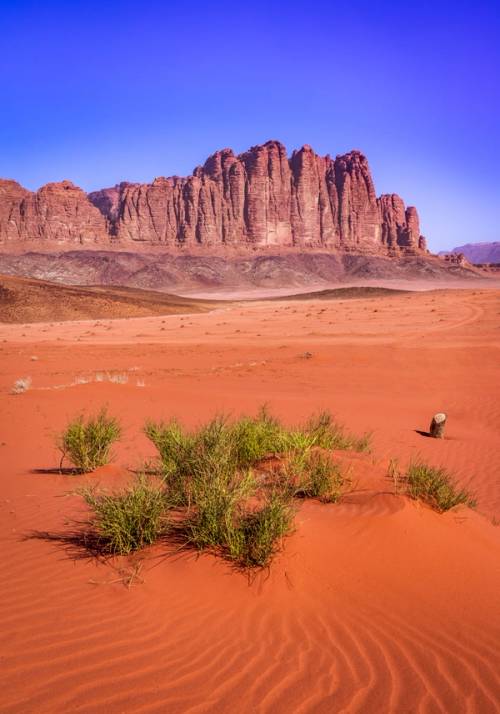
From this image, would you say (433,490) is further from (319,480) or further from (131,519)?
(131,519)

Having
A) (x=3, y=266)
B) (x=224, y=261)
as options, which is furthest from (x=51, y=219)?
(x=224, y=261)

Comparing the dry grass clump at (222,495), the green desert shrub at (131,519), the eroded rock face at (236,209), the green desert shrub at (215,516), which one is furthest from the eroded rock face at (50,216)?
the green desert shrub at (215,516)

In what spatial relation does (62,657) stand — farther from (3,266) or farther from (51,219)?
(51,219)

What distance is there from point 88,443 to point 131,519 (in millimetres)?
3217

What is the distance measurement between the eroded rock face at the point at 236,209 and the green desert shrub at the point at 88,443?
433 feet

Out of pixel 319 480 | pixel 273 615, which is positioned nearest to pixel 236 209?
pixel 319 480

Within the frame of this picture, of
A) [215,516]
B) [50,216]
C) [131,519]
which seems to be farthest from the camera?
[50,216]

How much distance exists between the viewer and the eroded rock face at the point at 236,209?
13150cm

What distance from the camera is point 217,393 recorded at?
14562 millimetres

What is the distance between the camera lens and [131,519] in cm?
411

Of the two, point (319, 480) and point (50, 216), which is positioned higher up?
point (50, 216)

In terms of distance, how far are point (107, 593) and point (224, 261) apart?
12851 cm

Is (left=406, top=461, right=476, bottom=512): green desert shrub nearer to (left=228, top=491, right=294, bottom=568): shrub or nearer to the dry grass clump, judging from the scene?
the dry grass clump

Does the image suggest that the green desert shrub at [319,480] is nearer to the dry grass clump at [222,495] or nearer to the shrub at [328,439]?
the dry grass clump at [222,495]
